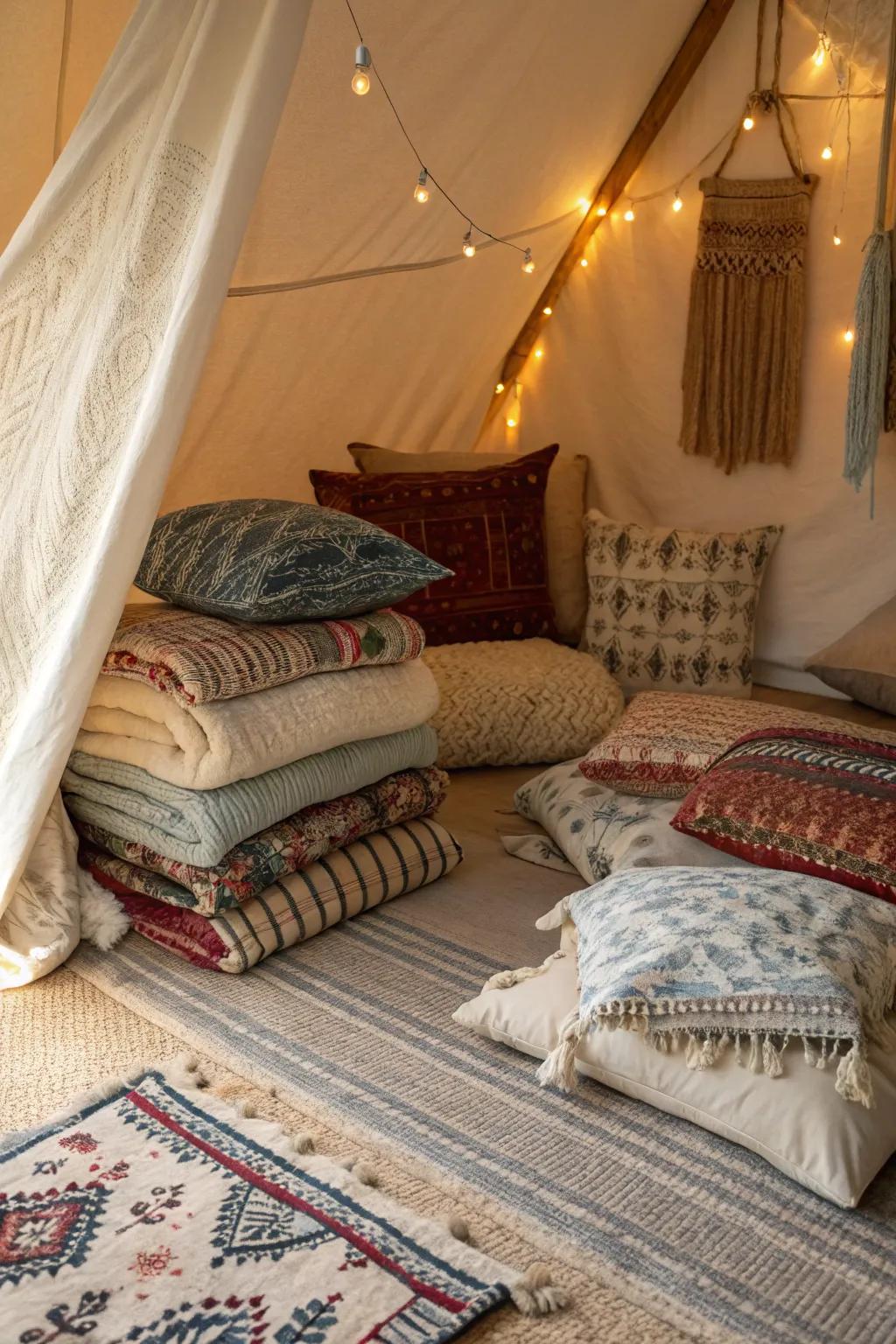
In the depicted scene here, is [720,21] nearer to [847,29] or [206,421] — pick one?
[847,29]

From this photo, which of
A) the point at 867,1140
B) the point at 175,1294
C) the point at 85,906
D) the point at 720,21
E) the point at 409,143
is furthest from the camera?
the point at 720,21

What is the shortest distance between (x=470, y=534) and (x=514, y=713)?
58cm

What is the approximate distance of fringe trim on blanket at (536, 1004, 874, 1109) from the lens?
140cm

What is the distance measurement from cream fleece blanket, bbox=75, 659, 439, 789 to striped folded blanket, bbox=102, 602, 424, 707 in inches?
1.0

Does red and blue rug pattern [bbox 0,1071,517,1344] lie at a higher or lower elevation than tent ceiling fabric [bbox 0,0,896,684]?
lower

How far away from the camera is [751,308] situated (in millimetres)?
3266

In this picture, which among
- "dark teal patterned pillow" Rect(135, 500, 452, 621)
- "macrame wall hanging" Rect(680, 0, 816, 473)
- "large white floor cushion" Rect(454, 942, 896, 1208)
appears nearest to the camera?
"large white floor cushion" Rect(454, 942, 896, 1208)

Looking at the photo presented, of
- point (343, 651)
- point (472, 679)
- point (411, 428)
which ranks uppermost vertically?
point (411, 428)

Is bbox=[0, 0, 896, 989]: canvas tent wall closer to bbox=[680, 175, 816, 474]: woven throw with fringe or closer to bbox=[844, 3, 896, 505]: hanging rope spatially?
bbox=[680, 175, 816, 474]: woven throw with fringe

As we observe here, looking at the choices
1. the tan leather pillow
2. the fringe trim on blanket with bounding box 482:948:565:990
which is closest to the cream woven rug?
the fringe trim on blanket with bounding box 482:948:565:990

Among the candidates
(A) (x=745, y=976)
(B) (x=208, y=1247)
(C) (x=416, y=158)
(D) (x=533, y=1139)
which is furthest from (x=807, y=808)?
(C) (x=416, y=158)

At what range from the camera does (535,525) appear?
333cm

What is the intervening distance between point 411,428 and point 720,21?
4.34ft

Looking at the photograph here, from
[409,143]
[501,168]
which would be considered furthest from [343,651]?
[501,168]
